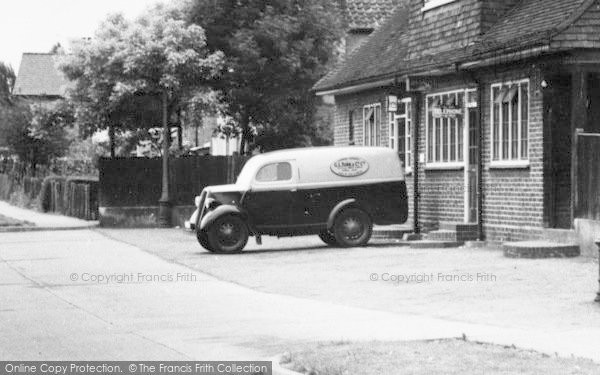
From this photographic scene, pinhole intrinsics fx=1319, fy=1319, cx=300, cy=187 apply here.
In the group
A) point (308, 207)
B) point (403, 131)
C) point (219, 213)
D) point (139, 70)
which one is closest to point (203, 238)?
point (219, 213)

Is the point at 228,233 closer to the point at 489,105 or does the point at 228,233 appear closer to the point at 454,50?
the point at 489,105

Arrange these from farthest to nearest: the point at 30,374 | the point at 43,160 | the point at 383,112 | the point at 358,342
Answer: the point at 43,160
the point at 383,112
the point at 358,342
the point at 30,374

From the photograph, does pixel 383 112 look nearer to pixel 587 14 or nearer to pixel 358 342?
pixel 587 14

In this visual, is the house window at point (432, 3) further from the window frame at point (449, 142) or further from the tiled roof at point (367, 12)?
the tiled roof at point (367, 12)

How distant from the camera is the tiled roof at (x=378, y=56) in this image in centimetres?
3052

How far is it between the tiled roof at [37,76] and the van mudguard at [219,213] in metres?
84.8

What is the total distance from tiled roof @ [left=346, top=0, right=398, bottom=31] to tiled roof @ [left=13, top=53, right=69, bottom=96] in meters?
66.6

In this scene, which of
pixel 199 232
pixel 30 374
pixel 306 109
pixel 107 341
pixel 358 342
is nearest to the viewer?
pixel 30 374

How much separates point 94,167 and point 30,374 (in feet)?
164

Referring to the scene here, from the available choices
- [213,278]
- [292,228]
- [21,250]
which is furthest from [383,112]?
[213,278]

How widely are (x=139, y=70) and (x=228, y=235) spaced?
13.0 m

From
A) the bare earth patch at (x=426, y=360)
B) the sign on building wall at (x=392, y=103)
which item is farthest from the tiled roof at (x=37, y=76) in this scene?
the bare earth patch at (x=426, y=360)

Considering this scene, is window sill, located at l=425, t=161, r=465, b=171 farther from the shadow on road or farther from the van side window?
the van side window

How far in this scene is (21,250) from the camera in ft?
94.2
